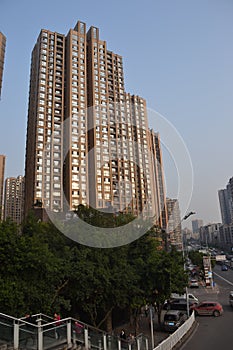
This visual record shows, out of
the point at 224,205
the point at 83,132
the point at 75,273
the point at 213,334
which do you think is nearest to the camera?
the point at 75,273

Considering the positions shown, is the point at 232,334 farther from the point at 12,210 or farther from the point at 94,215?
the point at 12,210

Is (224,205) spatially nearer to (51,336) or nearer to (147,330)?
(147,330)

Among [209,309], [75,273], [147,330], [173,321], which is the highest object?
[75,273]

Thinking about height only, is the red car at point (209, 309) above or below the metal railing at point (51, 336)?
below

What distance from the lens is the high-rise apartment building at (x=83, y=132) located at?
216ft

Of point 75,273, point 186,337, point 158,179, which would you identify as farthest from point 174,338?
point 158,179

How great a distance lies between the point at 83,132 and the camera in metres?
71.7

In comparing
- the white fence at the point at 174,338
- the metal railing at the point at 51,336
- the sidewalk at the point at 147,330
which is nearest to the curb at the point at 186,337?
the white fence at the point at 174,338

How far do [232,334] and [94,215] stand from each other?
11.0 metres

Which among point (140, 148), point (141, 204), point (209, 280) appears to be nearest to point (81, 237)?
point (209, 280)

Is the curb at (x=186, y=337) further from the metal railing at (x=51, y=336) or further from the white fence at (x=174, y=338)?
the metal railing at (x=51, y=336)

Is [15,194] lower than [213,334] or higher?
higher

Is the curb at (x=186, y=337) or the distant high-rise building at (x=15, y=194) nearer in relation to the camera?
the curb at (x=186, y=337)

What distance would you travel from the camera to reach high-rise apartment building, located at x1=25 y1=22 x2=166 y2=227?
216ft
